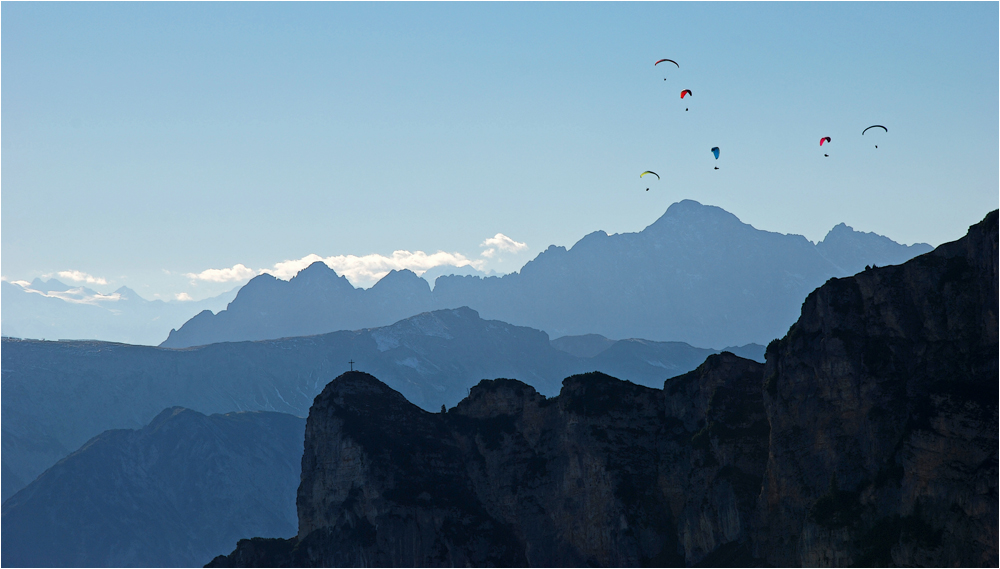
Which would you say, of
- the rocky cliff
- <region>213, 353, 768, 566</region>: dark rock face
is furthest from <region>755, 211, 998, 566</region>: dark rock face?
<region>213, 353, 768, 566</region>: dark rock face

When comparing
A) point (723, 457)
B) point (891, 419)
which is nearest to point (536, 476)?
point (723, 457)

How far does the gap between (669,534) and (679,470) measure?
7682mm

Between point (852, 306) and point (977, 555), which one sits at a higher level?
point (852, 306)

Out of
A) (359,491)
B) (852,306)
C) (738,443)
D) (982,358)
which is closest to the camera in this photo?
(982,358)

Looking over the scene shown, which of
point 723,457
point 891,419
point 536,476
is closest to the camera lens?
point 891,419

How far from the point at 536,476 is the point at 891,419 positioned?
49660mm

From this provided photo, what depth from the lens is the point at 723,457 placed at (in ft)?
358

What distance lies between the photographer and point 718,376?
11744 cm

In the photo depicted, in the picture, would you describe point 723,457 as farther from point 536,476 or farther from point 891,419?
point 536,476

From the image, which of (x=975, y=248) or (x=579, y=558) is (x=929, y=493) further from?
(x=579, y=558)

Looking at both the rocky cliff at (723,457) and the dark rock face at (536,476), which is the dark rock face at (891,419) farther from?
the dark rock face at (536,476)

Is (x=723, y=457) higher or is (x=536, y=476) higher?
(x=723, y=457)

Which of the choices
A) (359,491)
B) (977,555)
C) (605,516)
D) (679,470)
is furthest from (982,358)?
(359,491)

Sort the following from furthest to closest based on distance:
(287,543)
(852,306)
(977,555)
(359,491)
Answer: (287,543) < (359,491) < (852,306) < (977,555)
